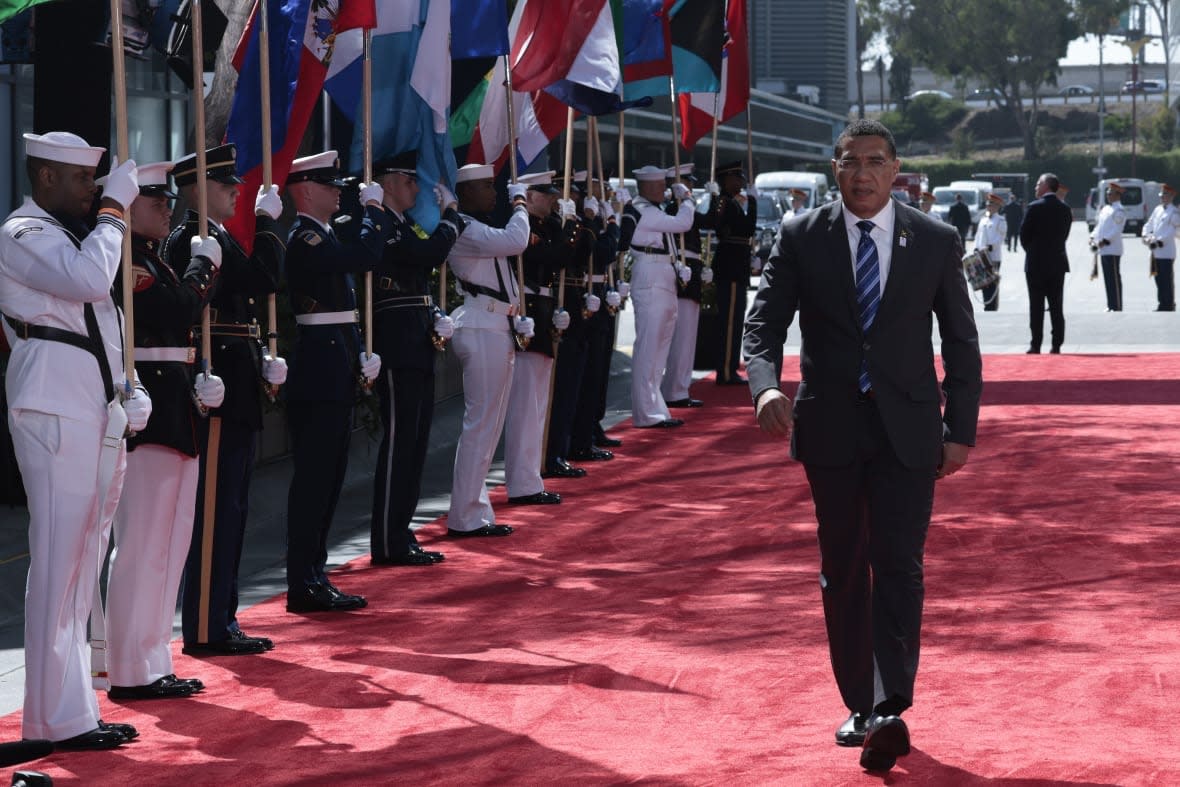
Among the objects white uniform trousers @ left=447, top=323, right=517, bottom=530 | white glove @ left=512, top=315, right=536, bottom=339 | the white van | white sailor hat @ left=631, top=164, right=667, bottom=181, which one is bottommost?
white uniform trousers @ left=447, top=323, right=517, bottom=530

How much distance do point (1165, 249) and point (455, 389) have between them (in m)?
14.4

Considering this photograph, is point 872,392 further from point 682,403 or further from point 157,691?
point 682,403

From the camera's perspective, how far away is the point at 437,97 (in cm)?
1027

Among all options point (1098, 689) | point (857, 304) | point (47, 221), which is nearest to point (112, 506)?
point (47, 221)

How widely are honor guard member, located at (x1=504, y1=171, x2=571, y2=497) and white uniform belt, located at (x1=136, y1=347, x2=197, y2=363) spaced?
179 inches

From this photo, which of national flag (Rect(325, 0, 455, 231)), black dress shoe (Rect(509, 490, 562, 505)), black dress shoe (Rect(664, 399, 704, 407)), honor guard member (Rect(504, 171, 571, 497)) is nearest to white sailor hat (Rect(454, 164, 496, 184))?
national flag (Rect(325, 0, 455, 231))

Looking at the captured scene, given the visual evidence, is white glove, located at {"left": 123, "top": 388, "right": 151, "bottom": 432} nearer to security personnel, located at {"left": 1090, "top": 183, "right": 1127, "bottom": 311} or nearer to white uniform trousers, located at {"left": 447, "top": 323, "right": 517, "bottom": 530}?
white uniform trousers, located at {"left": 447, "top": 323, "right": 517, "bottom": 530}

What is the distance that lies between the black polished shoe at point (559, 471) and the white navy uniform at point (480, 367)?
2.16 m

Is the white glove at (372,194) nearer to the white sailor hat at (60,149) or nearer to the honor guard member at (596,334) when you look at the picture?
the white sailor hat at (60,149)

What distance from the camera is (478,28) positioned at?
420 inches

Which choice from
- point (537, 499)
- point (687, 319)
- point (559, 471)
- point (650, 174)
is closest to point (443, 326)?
point (537, 499)

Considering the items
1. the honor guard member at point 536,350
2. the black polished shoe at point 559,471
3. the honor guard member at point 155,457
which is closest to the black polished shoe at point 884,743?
the honor guard member at point 155,457

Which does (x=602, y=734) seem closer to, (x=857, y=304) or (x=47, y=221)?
(x=857, y=304)

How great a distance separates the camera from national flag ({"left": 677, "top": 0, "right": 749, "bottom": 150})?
647 inches
